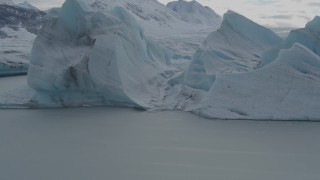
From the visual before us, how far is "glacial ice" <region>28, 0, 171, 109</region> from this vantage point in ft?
27.2

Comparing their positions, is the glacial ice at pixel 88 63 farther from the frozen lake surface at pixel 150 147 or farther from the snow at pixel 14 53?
the snow at pixel 14 53

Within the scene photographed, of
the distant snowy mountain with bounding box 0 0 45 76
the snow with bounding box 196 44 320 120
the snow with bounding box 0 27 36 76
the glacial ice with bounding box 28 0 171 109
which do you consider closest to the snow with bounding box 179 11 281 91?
the glacial ice with bounding box 28 0 171 109

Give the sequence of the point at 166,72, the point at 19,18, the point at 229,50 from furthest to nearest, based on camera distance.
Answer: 1. the point at 19,18
2. the point at 166,72
3. the point at 229,50

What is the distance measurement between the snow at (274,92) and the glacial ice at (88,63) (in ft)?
4.75


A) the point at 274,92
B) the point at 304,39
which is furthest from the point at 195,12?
the point at 274,92

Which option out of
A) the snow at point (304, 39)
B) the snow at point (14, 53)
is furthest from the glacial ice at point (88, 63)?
the snow at point (14, 53)

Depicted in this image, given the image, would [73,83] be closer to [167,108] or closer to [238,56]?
[167,108]

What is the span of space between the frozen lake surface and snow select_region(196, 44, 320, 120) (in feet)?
0.61

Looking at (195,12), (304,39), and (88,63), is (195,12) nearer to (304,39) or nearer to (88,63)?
(304,39)

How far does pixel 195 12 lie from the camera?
199 feet

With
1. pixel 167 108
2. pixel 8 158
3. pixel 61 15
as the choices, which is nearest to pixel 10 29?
pixel 61 15

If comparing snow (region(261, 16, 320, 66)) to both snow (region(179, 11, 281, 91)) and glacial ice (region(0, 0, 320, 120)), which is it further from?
snow (region(179, 11, 281, 91))

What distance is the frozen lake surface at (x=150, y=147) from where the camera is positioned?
5090 mm

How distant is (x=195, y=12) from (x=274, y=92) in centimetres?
5423
